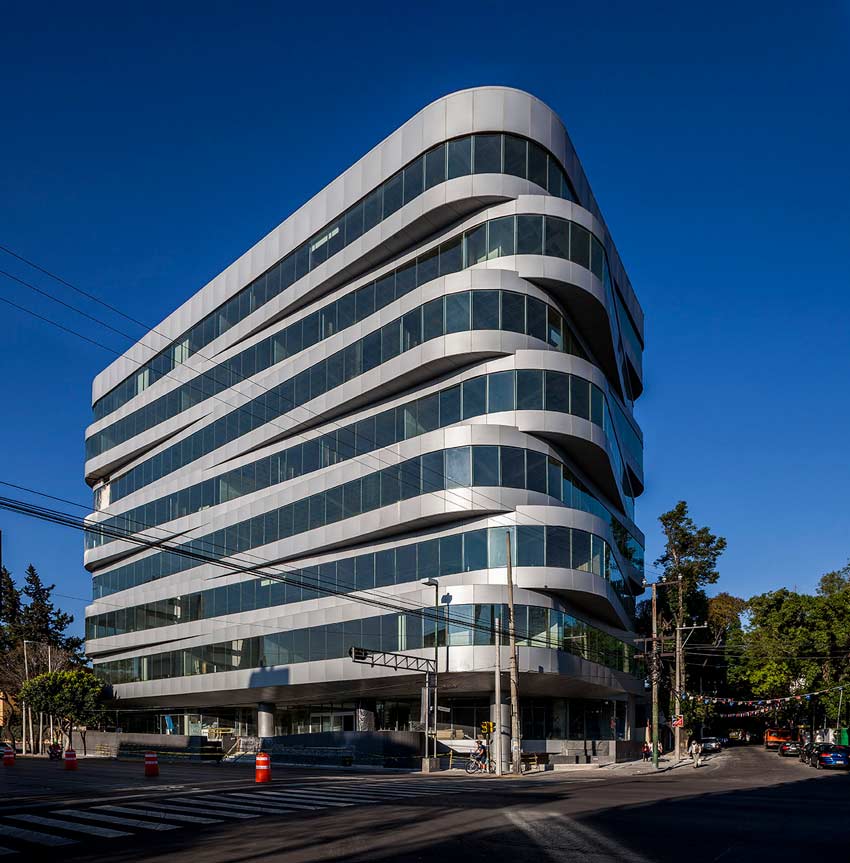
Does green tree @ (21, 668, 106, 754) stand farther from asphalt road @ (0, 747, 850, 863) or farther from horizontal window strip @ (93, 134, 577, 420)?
asphalt road @ (0, 747, 850, 863)

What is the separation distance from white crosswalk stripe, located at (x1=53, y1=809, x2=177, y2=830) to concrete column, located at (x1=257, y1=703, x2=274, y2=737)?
46.3 metres

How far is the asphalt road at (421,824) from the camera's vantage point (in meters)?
14.7

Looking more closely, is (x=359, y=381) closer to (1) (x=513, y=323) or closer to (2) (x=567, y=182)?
(1) (x=513, y=323)

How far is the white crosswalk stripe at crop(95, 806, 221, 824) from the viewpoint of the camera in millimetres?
19656

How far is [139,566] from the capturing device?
257 feet

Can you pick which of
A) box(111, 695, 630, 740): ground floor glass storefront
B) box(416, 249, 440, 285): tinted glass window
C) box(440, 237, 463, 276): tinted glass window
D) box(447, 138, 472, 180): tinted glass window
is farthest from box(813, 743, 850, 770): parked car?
box(447, 138, 472, 180): tinted glass window

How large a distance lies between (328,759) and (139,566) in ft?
103

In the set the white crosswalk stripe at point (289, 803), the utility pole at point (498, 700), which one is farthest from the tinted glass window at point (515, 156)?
the white crosswalk stripe at point (289, 803)

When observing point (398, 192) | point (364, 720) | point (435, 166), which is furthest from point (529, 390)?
point (364, 720)

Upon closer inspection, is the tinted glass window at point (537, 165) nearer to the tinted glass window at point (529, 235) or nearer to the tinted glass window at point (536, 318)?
the tinted glass window at point (529, 235)

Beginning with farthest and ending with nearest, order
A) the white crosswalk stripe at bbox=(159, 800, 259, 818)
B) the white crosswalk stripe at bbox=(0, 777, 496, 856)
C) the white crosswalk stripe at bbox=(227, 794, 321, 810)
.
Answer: the white crosswalk stripe at bbox=(227, 794, 321, 810), the white crosswalk stripe at bbox=(159, 800, 259, 818), the white crosswalk stripe at bbox=(0, 777, 496, 856)

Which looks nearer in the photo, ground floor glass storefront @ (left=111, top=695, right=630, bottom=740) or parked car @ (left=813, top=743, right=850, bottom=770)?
parked car @ (left=813, top=743, right=850, bottom=770)

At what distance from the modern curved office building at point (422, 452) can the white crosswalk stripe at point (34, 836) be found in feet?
105

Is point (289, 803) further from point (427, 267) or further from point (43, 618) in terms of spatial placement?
point (43, 618)
